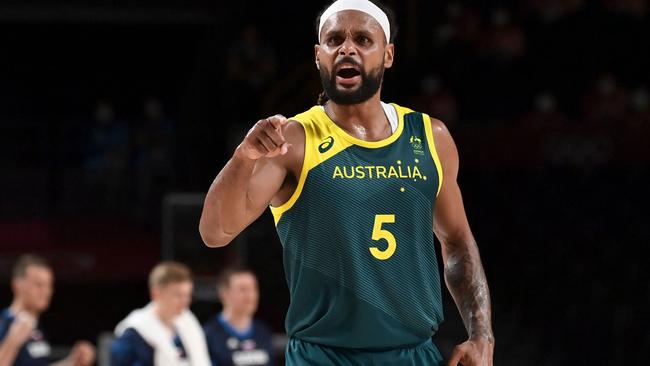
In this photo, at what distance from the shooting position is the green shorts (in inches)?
140

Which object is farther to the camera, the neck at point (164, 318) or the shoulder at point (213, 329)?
the shoulder at point (213, 329)

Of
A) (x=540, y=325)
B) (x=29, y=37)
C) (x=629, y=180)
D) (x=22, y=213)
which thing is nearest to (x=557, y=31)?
(x=629, y=180)

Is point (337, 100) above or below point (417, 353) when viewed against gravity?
above

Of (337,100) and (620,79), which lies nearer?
(337,100)

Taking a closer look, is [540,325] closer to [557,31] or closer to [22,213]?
[557,31]

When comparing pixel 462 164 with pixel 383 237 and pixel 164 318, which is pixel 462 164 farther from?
pixel 383 237

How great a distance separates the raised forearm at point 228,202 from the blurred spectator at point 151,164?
880 cm

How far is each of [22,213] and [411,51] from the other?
191 inches

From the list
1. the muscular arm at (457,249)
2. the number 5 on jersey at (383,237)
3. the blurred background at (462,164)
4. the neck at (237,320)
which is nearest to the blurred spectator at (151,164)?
the blurred background at (462,164)

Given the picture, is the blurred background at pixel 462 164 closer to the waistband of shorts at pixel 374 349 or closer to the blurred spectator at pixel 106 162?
the blurred spectator at pixel 106 162

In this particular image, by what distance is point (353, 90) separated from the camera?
3.58 m

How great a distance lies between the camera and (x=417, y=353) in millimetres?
3635

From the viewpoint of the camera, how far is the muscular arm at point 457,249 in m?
3.72

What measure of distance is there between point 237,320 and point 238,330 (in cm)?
7
